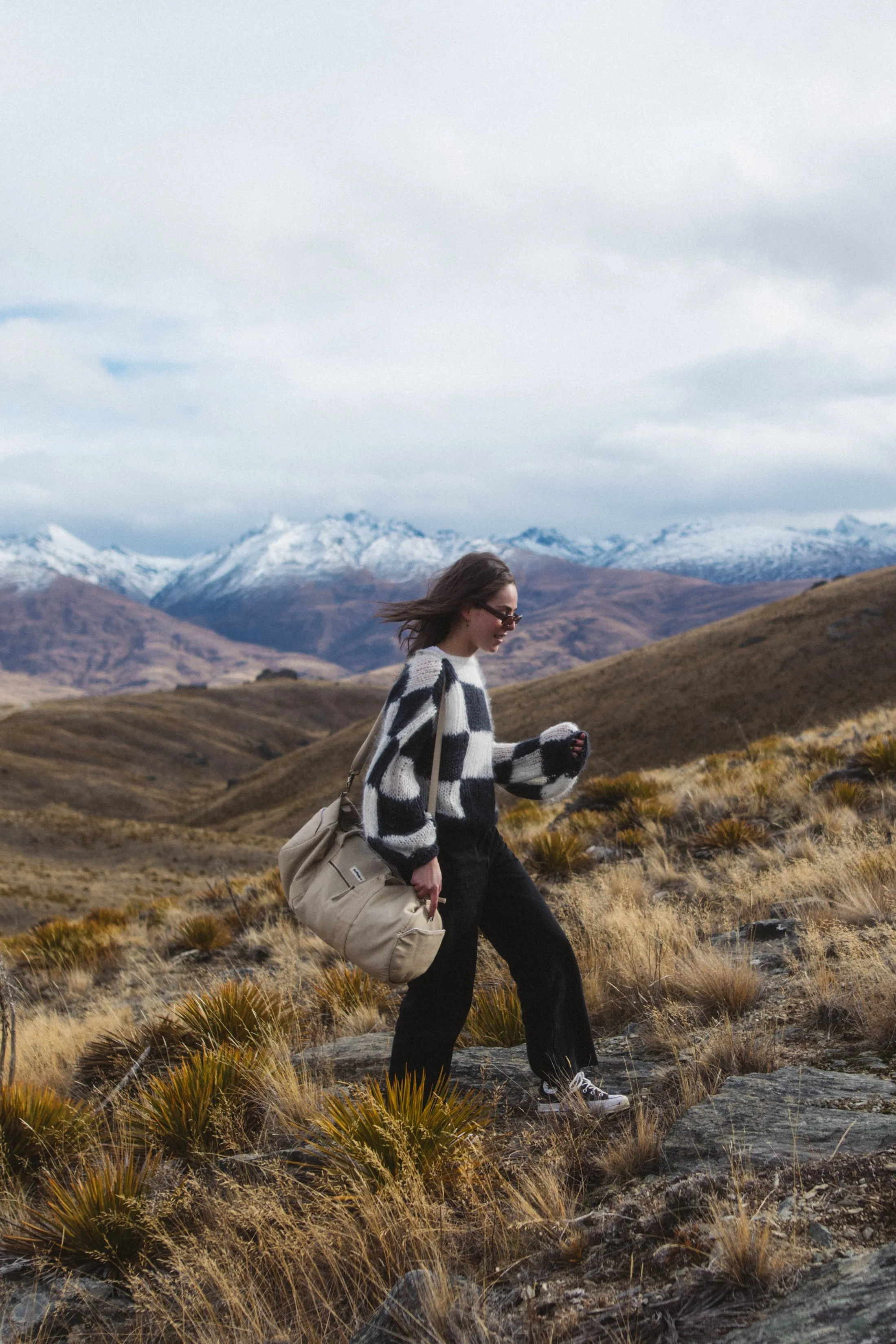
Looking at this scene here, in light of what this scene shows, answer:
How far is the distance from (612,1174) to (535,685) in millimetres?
65587

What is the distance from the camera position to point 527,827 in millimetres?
11953

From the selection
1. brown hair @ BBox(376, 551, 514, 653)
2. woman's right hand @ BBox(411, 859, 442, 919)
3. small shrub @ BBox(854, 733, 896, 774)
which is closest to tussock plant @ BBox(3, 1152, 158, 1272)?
woman's right hand @ BBox(411, 859, 442, 919)

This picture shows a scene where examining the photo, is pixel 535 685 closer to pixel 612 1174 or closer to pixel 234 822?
pixel 234 822

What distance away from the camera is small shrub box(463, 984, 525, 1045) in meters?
4.21

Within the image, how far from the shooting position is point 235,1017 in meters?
4.62

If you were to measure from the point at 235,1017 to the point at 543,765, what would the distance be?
2394mm

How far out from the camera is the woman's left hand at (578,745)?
386cm

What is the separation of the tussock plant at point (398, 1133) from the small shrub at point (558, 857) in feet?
17.4

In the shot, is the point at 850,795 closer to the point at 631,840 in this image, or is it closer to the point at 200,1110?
the point at 631,840

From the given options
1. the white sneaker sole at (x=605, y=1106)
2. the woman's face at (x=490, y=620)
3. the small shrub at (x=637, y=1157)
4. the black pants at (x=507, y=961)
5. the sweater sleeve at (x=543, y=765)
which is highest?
the woman's face at (x=490, y=620)

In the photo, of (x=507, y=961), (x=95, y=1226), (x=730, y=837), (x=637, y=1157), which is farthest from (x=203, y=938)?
(x=637, y=1157)

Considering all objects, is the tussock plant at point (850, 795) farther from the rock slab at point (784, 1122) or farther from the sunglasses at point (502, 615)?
the sunglasses at point (502, 615)

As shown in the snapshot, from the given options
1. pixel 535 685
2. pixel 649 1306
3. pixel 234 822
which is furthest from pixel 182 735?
pixel 649 1306

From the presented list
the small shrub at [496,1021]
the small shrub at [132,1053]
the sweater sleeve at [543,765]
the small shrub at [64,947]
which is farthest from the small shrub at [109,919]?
the sweater sleeve at [543,765]
